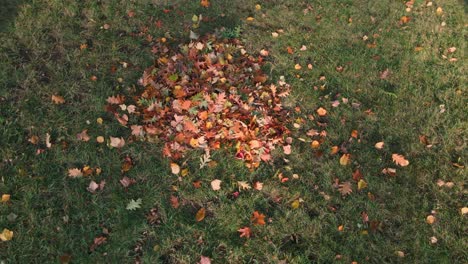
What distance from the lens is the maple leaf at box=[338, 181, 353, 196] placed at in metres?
3.72

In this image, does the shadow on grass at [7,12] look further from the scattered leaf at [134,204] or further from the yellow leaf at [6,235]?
the scattered leaf at [134,204]

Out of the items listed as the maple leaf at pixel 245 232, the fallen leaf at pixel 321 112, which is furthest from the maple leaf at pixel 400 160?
the maple leaf at pixel 245 232

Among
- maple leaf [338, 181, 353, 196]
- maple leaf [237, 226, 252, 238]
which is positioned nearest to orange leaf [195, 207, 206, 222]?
maple leaf [237, 226, 252, 238]

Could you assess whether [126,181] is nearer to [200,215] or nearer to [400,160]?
[200,215]

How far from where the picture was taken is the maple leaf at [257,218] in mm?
3453

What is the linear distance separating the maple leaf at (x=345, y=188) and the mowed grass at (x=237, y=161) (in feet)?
0.18

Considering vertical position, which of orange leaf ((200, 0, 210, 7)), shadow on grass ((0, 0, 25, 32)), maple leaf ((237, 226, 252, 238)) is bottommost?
maple leaf ((237, 226, 252, 238))

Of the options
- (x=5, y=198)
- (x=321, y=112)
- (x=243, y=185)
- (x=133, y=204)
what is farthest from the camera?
(x=321, y=112)

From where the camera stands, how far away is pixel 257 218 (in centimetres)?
348

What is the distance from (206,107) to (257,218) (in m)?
1.12

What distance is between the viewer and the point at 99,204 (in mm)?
3424

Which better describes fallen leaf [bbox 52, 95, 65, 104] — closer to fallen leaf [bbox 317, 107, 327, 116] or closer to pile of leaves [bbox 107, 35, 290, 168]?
pile of leaves [bbox 107, 35, 290, 168]

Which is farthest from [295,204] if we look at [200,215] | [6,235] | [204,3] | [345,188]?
[204,3]

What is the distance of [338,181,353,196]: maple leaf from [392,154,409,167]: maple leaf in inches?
21.2
